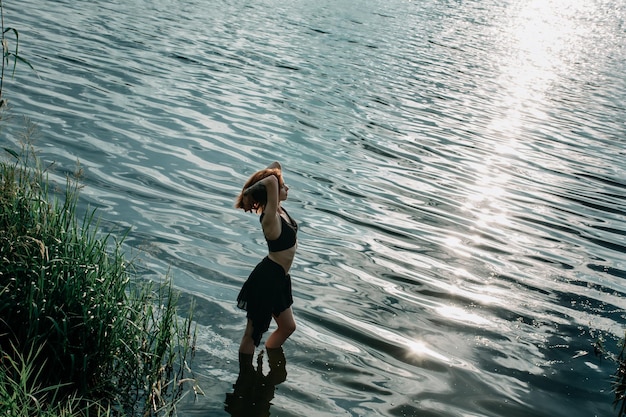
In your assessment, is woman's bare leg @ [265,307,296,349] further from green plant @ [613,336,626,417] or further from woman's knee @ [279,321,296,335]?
green plant @ [613,336,626,417]

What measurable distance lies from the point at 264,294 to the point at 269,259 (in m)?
0.34

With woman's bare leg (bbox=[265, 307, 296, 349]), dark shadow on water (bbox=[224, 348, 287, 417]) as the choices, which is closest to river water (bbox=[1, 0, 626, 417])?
dark shadow on water (bbox=[224, 348, 287, 417])

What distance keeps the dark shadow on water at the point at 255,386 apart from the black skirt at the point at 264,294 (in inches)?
16.0

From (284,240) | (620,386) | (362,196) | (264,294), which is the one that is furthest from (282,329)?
(362,196)

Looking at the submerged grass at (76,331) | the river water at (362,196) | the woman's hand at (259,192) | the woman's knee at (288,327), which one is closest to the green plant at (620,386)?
the river water at (362,196)

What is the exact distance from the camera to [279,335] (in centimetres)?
707

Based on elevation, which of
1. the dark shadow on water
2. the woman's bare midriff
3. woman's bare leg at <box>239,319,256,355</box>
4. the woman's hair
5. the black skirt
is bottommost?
the dark shadow on water

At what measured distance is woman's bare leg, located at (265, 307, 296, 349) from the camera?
22.5ft

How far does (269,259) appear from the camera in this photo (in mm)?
6699

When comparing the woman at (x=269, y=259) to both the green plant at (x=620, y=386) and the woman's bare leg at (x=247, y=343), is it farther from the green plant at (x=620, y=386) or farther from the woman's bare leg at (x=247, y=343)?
the green plant at (x=620, y=386)

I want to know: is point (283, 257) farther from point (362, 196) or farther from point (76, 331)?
point (362, 196)

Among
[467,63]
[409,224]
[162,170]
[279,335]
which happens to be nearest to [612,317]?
[409,224]

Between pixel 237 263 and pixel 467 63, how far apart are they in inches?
995

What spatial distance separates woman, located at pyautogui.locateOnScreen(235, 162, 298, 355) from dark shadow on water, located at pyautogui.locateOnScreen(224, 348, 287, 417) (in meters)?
0.28
